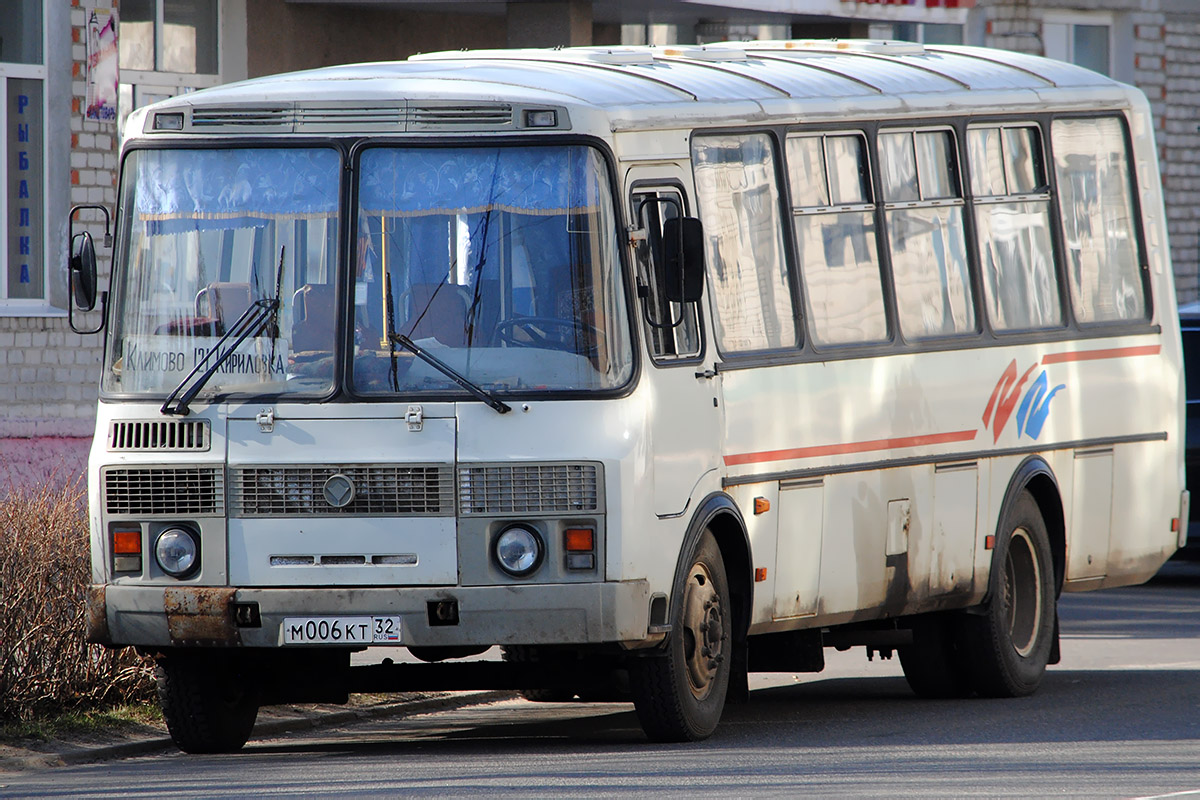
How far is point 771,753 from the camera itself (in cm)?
975

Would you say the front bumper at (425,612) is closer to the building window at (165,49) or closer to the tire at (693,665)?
the tire at (693,665)

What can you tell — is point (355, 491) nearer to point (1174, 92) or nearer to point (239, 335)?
point (239, 335)

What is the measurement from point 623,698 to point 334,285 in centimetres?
213

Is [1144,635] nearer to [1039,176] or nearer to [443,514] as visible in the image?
[1039,176]

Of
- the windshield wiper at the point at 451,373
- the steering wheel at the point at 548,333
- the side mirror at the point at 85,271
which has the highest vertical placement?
the side mirror at the point at 85,271

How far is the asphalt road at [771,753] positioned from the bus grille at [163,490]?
1041 millimetres

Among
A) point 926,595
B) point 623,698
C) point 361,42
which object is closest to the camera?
point 623,698

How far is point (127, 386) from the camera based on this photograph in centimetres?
978

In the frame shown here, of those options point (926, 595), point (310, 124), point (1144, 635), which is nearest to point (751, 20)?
point (1144, 635)

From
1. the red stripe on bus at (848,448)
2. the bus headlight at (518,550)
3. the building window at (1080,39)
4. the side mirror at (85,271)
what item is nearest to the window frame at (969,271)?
the red stripe on bus at (848,448)

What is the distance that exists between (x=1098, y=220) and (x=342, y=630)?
5566 millimetres

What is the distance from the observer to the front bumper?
9305 millimetres

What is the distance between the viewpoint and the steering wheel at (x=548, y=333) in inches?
372

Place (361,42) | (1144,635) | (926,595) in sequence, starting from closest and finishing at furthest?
(926,595)
(1144,635)
(361,42)
